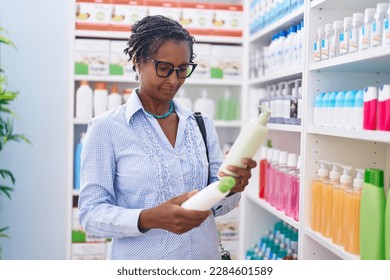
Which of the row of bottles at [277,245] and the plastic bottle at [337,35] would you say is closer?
the plastic bottle at [337,35]

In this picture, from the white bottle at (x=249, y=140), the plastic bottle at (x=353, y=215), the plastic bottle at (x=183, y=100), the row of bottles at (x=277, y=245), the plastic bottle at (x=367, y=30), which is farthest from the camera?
the plastic bottle at (x=183, y=100)

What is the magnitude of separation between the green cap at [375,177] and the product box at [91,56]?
2.02m

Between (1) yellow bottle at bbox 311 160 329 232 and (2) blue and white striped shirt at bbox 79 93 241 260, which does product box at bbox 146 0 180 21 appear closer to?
(1) yellow bottle at bbox 311 160 329 232

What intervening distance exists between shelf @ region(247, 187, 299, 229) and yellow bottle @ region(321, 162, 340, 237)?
0.26 m

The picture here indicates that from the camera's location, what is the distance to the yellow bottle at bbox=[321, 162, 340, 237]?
195 cm

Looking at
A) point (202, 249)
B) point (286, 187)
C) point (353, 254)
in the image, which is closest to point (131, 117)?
point (202, 249)

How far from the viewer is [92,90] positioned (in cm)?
341

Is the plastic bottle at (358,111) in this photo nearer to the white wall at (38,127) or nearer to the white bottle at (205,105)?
the white bottle at (205,105)

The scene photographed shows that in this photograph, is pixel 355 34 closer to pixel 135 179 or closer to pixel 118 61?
pixel 135 179

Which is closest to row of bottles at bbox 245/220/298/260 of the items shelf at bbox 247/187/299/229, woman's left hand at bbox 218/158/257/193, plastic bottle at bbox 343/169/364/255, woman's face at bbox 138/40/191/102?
shelf at bbox 247/187/299/229

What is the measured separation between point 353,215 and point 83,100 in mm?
1977

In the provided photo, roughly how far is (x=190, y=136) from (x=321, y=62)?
668 millimetres

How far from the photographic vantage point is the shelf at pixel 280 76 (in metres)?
2.34

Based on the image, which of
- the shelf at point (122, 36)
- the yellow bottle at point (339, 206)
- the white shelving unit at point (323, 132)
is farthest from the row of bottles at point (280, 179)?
the shelf at point (122, 36)
